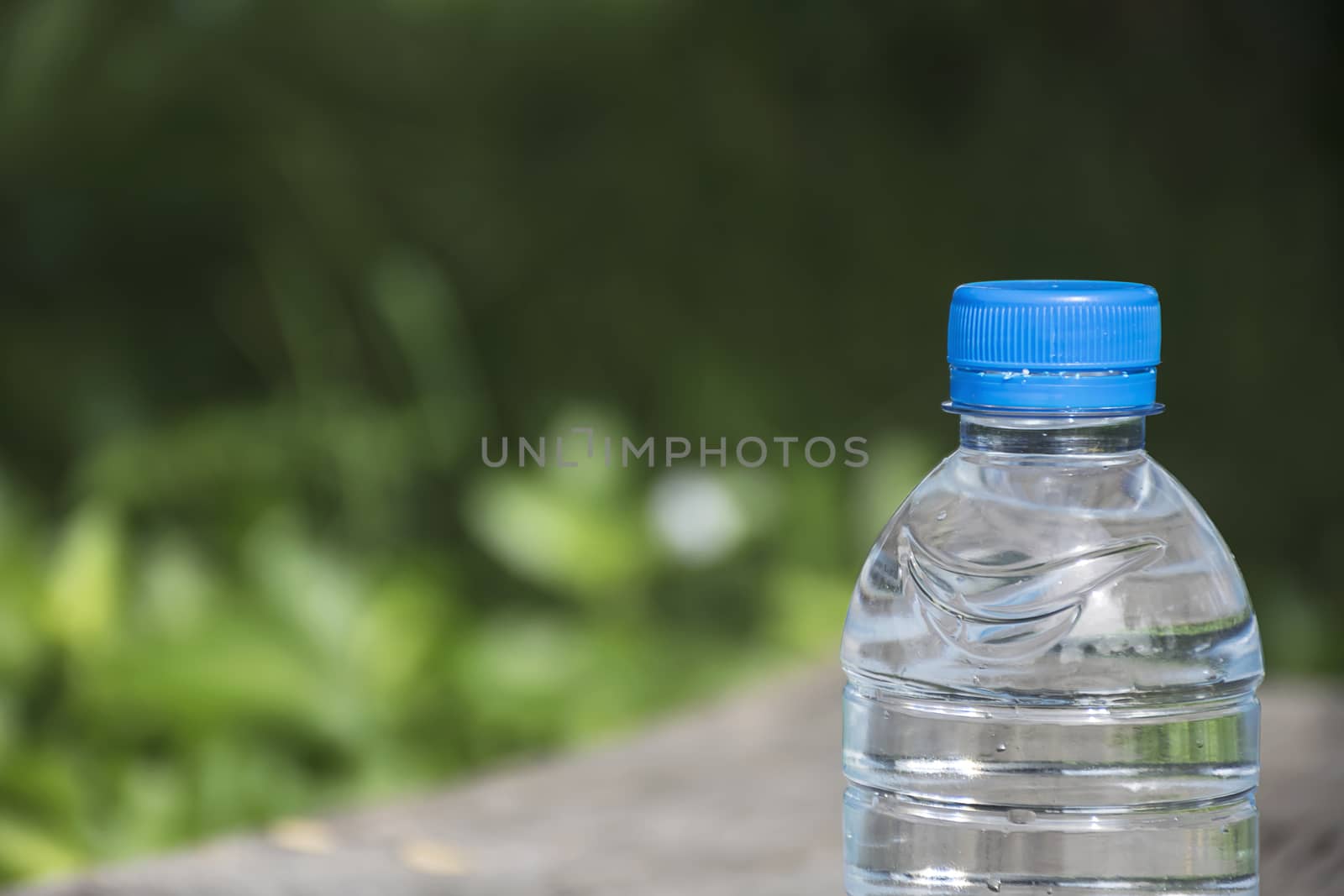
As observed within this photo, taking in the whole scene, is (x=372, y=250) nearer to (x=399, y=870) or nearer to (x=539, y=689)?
(x=539, y=689)

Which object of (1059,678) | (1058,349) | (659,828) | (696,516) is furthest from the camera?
(696,516)

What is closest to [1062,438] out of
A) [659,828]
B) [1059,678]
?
[1059,678]

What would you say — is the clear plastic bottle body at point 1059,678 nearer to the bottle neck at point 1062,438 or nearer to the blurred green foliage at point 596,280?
the bottle neck at point 1062,438

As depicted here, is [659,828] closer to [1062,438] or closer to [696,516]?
[1062,438]

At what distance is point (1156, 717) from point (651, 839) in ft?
1.50

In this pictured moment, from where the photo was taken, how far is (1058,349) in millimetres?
717

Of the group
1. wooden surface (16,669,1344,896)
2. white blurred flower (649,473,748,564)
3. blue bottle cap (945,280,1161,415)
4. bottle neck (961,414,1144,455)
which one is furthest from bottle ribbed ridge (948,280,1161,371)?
white blurred flower (649,473,748,564)

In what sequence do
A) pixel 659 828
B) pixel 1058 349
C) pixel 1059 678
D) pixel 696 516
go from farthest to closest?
pixel 696 516
pixel 659 828
pixel 1059 678
pixel 1058 349

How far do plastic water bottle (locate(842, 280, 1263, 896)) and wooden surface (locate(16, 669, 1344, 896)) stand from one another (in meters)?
0.15

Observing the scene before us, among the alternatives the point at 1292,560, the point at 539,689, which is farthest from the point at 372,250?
the point at 1292,560

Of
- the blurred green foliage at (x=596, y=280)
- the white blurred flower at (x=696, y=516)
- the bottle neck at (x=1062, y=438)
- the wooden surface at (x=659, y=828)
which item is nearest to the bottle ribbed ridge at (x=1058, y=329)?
the bottle neck at (x=1062, y=438)

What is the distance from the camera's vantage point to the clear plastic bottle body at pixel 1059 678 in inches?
32.4

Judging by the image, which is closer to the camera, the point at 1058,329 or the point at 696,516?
the point at 1058,329

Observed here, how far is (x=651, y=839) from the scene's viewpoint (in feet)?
3.84
